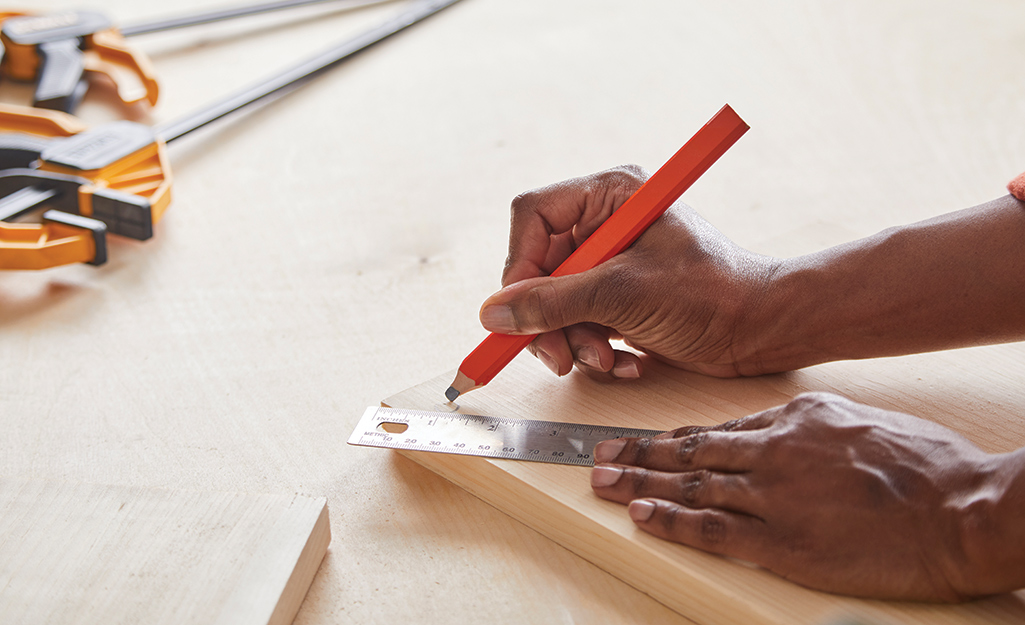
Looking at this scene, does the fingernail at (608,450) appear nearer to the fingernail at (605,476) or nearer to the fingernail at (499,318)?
the fingernail at (605,476)

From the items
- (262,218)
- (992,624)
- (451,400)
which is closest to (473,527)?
(451,400)

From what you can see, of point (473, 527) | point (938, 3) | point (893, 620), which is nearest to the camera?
point (893, 620)

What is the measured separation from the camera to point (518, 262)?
3.42 feet

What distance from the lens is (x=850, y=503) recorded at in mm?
690

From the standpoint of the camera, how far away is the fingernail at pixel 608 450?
84 centimetres

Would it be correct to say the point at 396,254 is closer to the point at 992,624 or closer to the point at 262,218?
the point at 262,218

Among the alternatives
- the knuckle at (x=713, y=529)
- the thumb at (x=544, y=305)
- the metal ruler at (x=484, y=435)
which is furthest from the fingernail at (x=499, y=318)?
the knuckle at (x=713, y=529)

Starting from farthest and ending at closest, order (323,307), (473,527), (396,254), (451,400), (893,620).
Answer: (396,254) < (323,307) < (451,400) < (473,527) < (893,620)

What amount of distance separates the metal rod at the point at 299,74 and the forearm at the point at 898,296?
49.4 inches

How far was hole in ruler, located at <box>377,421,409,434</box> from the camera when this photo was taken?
3.00ft

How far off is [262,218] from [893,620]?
3.89 ft

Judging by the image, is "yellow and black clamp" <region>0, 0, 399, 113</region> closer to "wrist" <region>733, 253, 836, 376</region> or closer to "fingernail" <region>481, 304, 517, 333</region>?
"fingernail" <region>481, 304, 517, 333</region>

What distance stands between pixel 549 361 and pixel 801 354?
0.31m

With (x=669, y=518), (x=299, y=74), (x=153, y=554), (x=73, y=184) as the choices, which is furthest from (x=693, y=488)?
(x=299, y=74)
